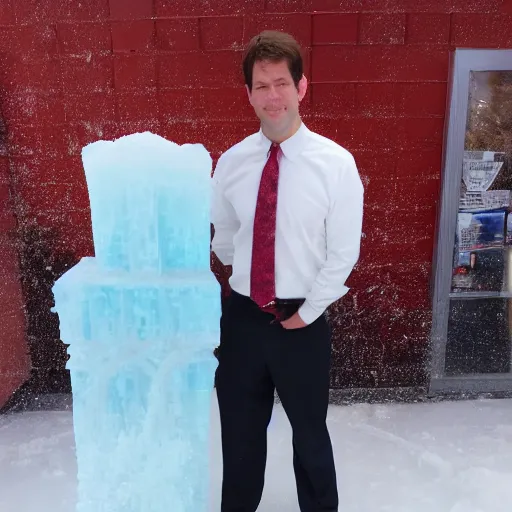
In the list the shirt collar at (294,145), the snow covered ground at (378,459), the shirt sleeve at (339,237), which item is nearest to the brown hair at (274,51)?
the shirt collar at (294,145)

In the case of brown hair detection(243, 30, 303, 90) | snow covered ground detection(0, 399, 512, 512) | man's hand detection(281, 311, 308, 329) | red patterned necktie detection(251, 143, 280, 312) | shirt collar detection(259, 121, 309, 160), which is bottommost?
snow covered ground detection(0, 399, 512, 512)

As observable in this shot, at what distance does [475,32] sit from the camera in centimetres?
257

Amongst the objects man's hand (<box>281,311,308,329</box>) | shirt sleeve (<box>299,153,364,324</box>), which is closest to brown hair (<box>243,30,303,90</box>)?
shirt sleeve (<box>299,153,364,324</box>)

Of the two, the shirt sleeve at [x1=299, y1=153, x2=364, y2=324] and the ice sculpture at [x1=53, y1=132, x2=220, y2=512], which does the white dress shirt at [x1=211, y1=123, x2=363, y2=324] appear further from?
the ice sculpture at [x1=53, y1=132, x2=220, y2=512]

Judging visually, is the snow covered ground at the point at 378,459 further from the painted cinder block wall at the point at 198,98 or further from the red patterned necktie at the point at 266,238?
the red patterned necktie at the point at 266,238

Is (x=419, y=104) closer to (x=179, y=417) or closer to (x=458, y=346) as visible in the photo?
(x=458, y=346)

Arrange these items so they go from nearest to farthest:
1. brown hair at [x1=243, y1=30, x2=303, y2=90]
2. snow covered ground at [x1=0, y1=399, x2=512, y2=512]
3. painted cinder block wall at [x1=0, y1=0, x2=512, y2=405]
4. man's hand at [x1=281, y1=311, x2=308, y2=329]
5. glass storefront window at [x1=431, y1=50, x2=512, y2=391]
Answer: brown hair at [x1=243, y1=30, x2=303, y2=90] < man's hand at [x1=281, y1=311, x2=308, y2=329] < snow covered ground at [x1=0, y1=399, x2=512, y2=512] < painted cinder block wall at [x1=0, y1=0, x2=512, y2=405] < glass storefront window at [x1=431, y1=50, x2=512, y2=391]

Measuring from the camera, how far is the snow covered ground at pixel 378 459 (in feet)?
7.03

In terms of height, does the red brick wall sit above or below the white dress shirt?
below

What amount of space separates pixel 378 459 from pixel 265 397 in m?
0.85

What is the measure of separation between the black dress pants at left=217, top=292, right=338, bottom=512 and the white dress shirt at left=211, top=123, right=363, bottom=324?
112 millimetres

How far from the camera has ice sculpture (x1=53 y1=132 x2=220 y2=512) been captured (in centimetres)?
143

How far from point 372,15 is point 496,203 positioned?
1.12 metres

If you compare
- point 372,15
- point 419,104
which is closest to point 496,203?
point 419,104
